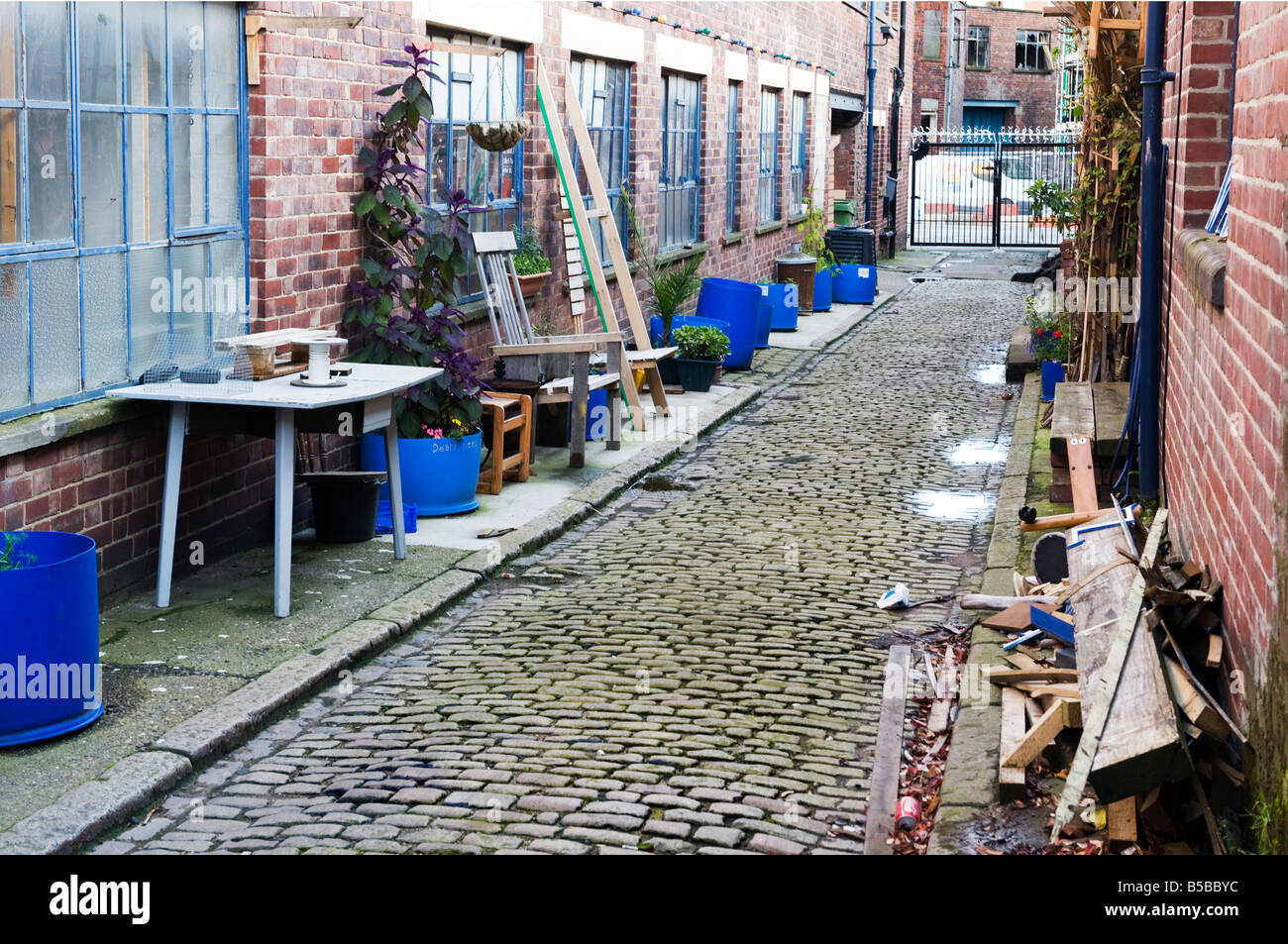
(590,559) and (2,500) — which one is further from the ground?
(2,500)

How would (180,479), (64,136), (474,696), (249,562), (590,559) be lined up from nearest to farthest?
(474,696), (64,136), (180,479), (249,562), (590,559)

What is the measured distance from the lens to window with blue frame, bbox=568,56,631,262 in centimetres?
1196

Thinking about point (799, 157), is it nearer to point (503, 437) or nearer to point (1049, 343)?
point (1049, 343)

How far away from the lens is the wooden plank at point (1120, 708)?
3488mm

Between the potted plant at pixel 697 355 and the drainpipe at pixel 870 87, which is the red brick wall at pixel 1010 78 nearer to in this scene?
the drainpipe at pixel 870 87

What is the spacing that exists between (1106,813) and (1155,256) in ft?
13.9

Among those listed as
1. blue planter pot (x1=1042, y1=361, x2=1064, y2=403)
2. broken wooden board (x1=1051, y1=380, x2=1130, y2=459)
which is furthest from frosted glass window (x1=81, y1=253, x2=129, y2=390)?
blue planter pot (x1=1042, y1=361, x2=1064, y2=403)

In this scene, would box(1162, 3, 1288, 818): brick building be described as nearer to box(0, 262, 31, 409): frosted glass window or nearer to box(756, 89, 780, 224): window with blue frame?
box(0, 262, 31, 409): frosted glass window

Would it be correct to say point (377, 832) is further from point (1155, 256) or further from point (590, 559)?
point (1155, 256)

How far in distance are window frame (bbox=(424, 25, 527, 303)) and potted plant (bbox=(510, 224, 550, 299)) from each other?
104mm

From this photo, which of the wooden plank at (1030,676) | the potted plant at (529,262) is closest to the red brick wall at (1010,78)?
the potted plant at (529,262)

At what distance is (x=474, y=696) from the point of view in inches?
213

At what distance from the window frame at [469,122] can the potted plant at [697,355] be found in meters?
2.20
